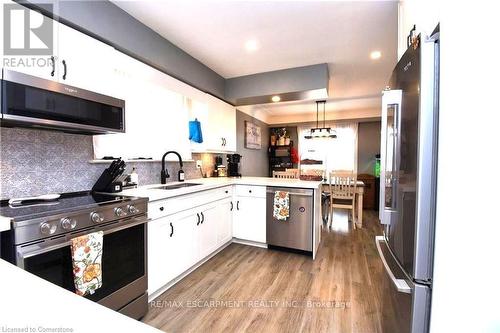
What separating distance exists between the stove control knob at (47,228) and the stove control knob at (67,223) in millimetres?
33

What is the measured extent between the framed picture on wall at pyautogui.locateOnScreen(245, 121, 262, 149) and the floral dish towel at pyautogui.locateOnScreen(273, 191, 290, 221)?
89.7 inches

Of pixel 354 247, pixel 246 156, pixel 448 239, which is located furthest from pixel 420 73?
pixel 246 156

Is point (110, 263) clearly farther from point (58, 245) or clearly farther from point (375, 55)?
point (375, 55)

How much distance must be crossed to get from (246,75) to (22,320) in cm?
351

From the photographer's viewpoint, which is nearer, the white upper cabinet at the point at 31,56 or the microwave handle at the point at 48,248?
the microwave handle at the point at 48,248

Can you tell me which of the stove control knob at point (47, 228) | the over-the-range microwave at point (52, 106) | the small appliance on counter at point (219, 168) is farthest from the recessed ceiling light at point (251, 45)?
the stove control knob at point (47, 228)

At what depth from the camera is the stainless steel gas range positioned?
1.06 metres

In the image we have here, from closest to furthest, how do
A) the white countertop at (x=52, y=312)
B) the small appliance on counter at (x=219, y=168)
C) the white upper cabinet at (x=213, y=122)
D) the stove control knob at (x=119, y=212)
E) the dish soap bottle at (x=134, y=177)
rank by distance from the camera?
the white countertop at (x=52, y=312) → the stove control knob at (x=119, y=212) → the dish soap bottle at (x=134, y=177) → the white upper cabinet at (x=213, y=122) → the small appliance on counter at (x=219, y=168)

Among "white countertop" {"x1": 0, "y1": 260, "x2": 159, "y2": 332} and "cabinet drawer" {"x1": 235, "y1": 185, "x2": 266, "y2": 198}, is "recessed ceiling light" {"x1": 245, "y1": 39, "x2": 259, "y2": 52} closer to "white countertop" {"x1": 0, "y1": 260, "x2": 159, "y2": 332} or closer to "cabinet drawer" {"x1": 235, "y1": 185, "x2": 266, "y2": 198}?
"cabinet drawer" {"x1": 235, "y1": 185, "x2": 266, "y2": 198}

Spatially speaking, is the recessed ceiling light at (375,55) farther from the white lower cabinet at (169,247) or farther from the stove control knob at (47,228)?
the stove control knob at (47,228)

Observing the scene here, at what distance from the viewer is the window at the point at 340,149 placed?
6056mm

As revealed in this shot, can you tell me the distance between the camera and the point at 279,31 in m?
2.26

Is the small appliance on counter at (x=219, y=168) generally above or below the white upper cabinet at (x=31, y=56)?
below

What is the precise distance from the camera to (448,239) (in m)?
0.82
